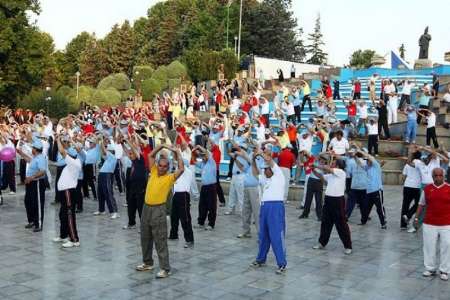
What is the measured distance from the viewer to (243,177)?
11.6m

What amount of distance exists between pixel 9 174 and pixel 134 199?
543 centimetres

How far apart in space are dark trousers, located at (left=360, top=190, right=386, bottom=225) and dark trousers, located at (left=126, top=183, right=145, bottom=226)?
183 inches

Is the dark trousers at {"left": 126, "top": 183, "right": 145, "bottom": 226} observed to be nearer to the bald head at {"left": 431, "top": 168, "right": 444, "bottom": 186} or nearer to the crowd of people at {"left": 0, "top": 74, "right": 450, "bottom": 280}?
the crowd of people at {"left": 0, "top": 74, "right": 450, "bottom": 280}

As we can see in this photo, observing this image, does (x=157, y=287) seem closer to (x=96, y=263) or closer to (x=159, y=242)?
(x=159, y=242)

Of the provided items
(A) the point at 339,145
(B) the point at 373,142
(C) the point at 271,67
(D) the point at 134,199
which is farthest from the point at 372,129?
(C) the point at 271,67

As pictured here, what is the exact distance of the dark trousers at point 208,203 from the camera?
11.0 metres

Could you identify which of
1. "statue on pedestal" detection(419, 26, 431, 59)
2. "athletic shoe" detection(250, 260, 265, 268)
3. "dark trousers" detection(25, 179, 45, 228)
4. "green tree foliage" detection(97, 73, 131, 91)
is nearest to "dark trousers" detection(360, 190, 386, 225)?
"athletic shoe" detection(250, 260, 265, 268)

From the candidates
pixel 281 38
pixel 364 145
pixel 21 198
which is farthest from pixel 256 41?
pixel 21 198

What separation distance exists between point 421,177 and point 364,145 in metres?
7.79

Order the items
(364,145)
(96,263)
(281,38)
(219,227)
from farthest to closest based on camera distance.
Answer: (281,38)
(364,145)
(219,227)
(96,263)

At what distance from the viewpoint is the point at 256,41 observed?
47656mm

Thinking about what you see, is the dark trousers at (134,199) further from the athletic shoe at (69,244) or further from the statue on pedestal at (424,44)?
the statue on pedestal at (424,44)

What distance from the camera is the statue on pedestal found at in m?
34.4

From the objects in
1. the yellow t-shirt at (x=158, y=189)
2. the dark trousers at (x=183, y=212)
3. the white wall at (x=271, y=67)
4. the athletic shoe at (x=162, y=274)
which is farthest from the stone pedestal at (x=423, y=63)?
the athletic shoe at (x=162, y=274)
